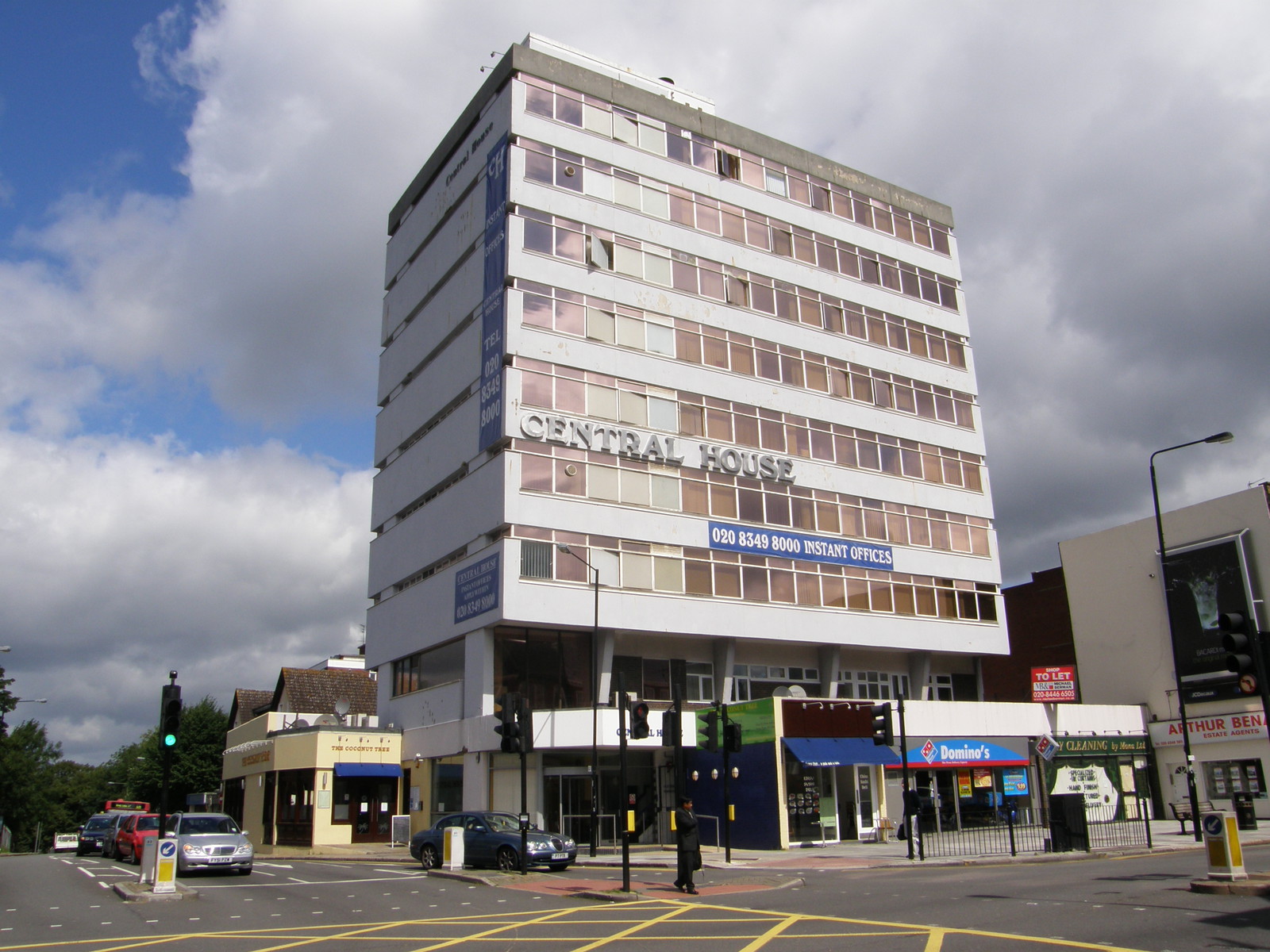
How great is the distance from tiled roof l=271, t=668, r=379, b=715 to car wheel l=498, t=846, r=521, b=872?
34.0 meters

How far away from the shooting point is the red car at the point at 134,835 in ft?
110

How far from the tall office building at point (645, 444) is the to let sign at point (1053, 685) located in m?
4.69

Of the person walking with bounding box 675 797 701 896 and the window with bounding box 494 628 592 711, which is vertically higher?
the window with bounding box 494 628 592 711

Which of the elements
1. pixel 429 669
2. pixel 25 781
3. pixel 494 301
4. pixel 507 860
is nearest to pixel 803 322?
pixel 494 301

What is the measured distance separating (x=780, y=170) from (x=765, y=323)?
28.6 feet

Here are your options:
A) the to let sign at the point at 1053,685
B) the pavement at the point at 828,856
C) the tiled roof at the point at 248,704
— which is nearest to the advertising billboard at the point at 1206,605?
the to let sign at the point at 1053,685

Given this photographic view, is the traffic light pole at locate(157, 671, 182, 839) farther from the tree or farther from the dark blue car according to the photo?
the tree

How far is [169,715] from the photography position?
853 inches

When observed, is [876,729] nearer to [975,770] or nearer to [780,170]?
[975,770]

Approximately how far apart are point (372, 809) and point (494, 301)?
74.9 ft

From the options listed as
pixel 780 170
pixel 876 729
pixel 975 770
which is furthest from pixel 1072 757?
pixel 780 170

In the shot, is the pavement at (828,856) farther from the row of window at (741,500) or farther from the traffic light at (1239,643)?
the row of window at (741,500)

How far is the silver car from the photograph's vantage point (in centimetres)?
2627

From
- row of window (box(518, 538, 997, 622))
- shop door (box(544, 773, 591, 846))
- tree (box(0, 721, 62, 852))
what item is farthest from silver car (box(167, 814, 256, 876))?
tree (box(0, 721, 62, 852))
